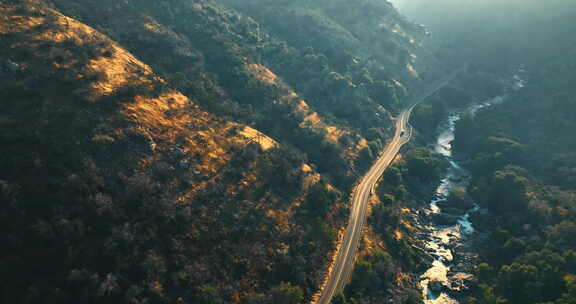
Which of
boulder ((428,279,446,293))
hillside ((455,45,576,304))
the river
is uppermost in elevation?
hillside ((455,45,576,304))

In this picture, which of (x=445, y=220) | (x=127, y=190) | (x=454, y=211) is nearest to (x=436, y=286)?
(x=445, y=220)

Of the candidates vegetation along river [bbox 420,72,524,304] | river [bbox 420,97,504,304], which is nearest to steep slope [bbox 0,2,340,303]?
river [bbox 420,97,504,304]

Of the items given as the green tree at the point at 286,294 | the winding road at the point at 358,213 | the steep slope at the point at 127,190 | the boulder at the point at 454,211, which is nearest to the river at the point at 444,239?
the boulder at the point at 454,211

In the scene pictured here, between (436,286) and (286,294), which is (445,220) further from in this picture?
(286,294)

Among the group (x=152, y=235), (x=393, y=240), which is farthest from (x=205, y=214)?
(x=393, y=240)

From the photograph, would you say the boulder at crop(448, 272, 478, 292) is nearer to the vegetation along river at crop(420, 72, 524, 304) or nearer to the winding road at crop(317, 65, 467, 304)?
the vegetation along river at crop(420, 72, 524, 304)

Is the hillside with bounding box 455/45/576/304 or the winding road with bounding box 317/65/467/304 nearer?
the winding road with bounding box 317/65/467/304

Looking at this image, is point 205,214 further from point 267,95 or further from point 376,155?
point 376,155
